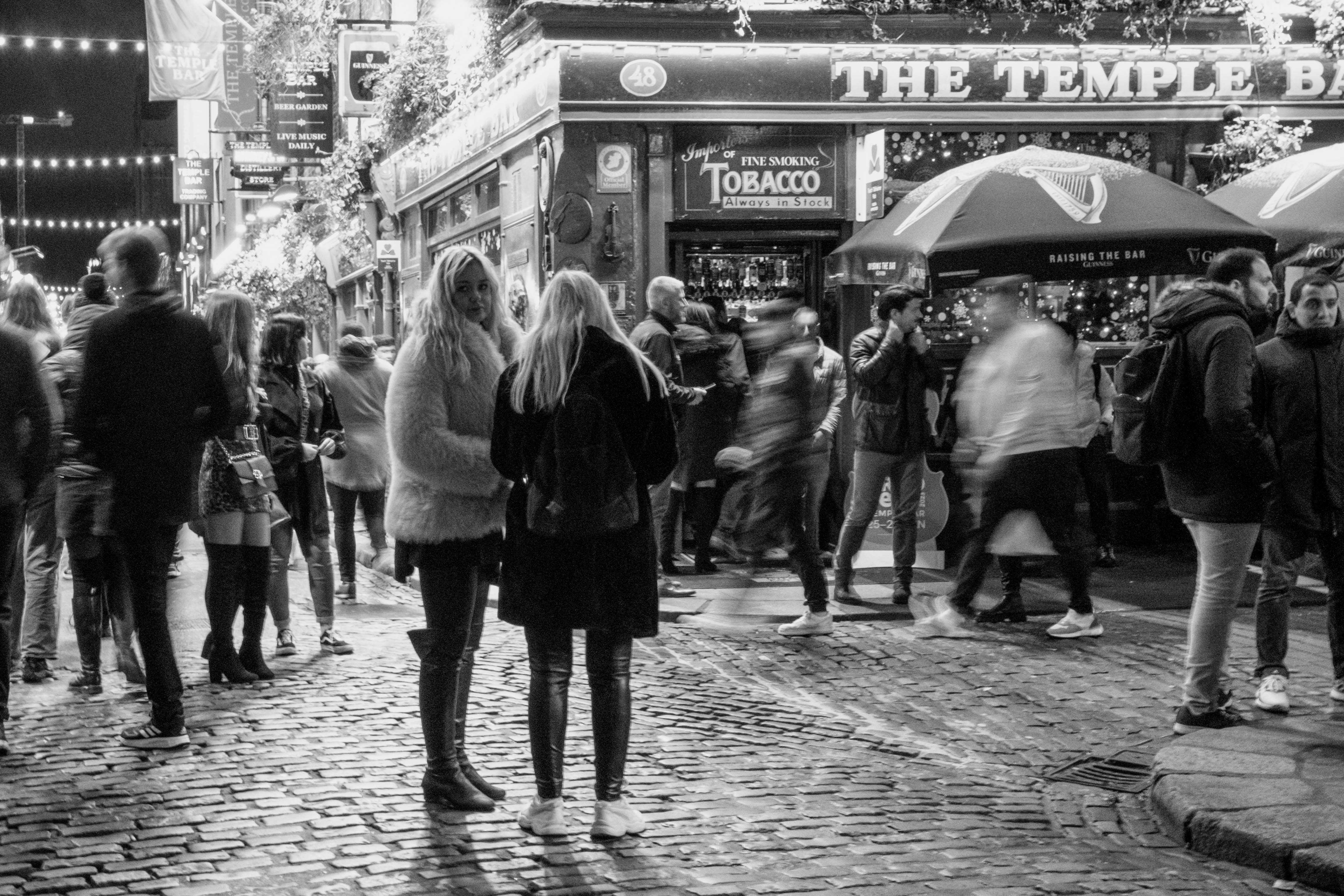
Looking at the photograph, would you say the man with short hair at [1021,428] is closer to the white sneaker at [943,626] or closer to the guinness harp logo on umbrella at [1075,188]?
the white sneaker at [943,626]

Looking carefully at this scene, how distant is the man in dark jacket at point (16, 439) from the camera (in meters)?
6.12

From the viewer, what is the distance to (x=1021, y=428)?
7953 mm

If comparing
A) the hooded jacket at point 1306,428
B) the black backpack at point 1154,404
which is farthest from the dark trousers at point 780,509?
the hooded jacket at point 1306,428

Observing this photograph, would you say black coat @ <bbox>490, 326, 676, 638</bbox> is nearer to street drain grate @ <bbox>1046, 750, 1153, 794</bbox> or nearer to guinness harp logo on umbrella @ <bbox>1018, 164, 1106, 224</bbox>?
street drain grate @ <bbox>1046, 750, 1153, 794</bbox>

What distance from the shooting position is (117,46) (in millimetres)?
25375

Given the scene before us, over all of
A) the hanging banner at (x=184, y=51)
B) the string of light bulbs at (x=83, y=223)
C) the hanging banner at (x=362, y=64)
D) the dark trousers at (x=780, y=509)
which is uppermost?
the string of light bulbs at (x=83, y=223)

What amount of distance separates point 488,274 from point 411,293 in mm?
16143

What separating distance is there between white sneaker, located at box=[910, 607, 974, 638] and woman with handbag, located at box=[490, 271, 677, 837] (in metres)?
3.94

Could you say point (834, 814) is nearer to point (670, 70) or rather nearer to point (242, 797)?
point (242, 797)

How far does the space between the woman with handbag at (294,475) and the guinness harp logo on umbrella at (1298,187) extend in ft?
23.8

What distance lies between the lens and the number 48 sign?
12.9 m

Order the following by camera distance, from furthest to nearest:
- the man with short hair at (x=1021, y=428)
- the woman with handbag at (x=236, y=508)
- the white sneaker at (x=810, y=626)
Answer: the white sneaker at (x=810, y=626)
the man with short hair at (x=1021, y=428)
the woman with handbag at (x=236, y=508)

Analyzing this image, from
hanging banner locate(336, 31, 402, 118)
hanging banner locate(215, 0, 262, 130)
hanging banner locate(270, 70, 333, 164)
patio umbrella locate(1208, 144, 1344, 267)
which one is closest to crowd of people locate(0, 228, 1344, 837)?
patio umbrella locate(1208, 144, 1344, 267)

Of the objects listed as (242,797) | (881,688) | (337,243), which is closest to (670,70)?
(881,688)
